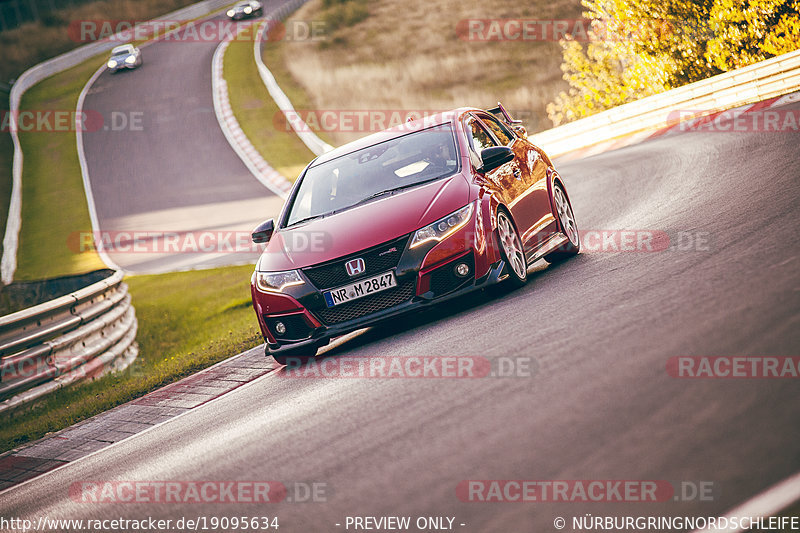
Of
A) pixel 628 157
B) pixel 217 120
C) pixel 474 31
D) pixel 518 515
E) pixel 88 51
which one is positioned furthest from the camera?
pixel 88 51

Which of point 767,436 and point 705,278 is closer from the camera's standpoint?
point 767,436

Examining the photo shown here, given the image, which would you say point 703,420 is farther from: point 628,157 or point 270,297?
point 628,157

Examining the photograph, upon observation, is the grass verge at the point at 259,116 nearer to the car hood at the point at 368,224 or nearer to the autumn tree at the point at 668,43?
the autumn tree at the point at 668,43

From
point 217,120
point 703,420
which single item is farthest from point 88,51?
point 703,420

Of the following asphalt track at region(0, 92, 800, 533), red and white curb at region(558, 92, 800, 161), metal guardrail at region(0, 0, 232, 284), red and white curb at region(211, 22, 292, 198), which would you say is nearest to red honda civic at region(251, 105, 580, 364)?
asphalt track at region(0, 92, 800, 533)

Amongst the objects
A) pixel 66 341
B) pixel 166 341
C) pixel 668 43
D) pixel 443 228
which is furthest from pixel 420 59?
pixel 443 228

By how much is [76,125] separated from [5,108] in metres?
7.42

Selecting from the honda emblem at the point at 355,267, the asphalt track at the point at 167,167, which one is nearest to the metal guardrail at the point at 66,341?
the honda emblem at the point at 355,267

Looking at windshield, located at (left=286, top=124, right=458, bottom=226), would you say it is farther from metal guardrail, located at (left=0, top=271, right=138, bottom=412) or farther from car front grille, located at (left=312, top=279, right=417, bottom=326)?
metal guardrail, located at (left=0, top=271, right=138, bottom=412)

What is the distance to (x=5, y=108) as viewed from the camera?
42.3 m

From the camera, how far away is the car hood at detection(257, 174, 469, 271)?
23.2 feet

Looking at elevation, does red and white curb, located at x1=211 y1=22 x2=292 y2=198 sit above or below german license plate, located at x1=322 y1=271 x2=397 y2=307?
below

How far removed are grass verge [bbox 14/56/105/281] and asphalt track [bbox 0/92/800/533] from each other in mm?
14733

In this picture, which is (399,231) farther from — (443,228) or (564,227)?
(564,227)
